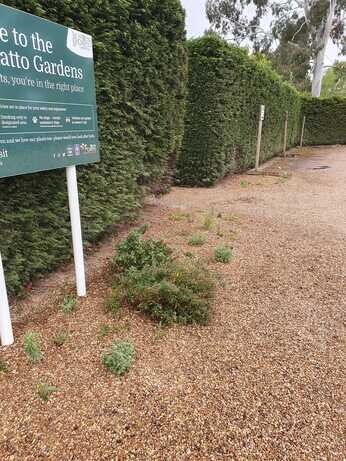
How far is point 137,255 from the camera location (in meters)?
2.98

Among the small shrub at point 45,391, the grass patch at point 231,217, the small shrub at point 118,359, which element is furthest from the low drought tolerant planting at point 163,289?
the grass patch at point 231,217

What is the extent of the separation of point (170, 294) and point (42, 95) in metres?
1.62

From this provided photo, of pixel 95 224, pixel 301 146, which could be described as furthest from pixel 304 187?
pixel 301 146

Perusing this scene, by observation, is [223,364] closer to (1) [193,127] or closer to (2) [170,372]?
(2) [170,372]

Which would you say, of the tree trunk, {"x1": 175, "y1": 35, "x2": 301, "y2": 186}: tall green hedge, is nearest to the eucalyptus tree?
the tree trunk

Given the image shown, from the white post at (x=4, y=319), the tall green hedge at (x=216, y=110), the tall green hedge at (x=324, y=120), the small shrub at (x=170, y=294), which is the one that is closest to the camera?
the white post at (x=4, y=319)

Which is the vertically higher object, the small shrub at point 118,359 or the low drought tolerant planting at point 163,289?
the low drought tolerant planting at point 163,289

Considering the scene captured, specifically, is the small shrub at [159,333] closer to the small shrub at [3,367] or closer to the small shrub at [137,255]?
the small shrub at [137,255]

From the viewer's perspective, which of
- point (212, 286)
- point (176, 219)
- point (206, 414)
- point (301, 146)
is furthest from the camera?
point (301, 146)

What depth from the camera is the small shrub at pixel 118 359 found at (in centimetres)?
194

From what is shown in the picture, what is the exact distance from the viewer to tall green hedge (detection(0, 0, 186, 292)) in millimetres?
2538

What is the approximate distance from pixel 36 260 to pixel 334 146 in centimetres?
2116

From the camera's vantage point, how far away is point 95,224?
3.43 meters

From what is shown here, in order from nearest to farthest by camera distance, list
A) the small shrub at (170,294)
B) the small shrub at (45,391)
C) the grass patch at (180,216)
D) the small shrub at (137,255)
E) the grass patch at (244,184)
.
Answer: the small shrub at (45,391), the small shrub at (170,294), the small shrub at (137,255), the grass patch at (180,216), the grass patch at (244,184)
